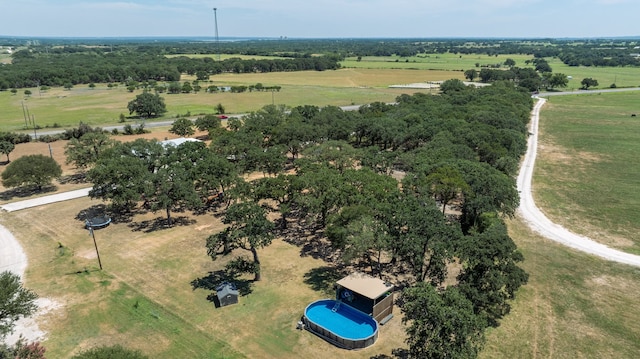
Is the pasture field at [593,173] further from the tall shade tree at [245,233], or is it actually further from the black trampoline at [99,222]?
the black trampoline at [99,222]

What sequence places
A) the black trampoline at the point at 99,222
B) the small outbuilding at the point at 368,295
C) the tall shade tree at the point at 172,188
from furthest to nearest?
the black trampoline at the point at 99,222
the tall shade tree at the point at 172,188
the small outbuilding at the point at 368,295

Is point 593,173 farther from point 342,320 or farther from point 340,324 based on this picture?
point 340,324

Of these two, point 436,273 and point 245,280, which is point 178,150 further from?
point 436,273

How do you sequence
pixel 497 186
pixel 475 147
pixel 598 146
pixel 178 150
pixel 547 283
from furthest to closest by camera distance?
pixel 598 146 < pixel 475 147 < pixel 178 150 < pixel 497 186 < pixel 547 283

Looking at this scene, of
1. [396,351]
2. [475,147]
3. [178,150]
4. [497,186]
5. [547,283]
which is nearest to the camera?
[396,351]

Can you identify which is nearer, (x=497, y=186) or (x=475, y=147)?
(x=497, y=186)

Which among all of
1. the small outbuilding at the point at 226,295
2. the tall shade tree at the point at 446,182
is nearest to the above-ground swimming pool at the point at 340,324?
the small outbuilding at the point at 226,295

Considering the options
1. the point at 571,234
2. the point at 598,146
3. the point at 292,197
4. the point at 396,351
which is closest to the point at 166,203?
the point at 292,197
